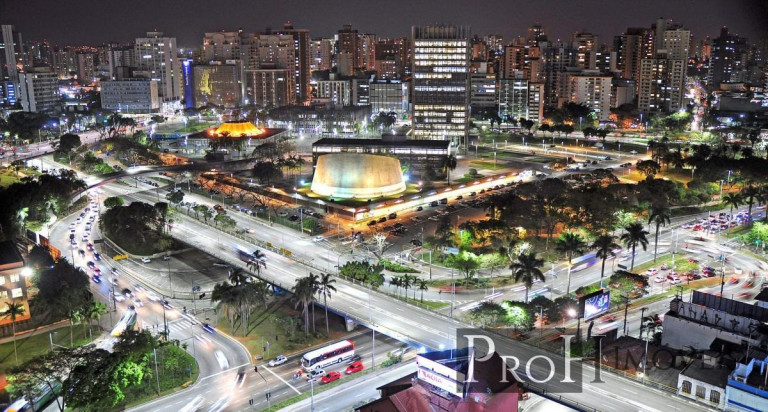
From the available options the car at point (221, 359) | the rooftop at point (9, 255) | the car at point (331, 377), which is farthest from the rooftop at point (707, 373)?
the rooftop at point (9, 255)

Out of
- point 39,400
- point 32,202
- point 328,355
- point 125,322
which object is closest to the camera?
point 39,400

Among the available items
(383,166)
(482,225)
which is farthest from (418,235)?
(383,166)

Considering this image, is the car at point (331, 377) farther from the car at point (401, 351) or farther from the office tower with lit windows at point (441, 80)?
the office tower with lit windows at point (441, 80)

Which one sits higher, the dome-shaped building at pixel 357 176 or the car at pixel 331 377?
the dome-shaped building at pixel 357 176

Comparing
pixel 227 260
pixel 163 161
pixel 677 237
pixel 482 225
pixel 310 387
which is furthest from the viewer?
pixel 163 161

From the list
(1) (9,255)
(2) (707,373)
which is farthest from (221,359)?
(2) (707,373)

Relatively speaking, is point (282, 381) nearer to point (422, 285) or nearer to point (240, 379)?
point (240, 379)

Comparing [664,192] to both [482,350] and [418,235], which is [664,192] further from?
[482,350]
